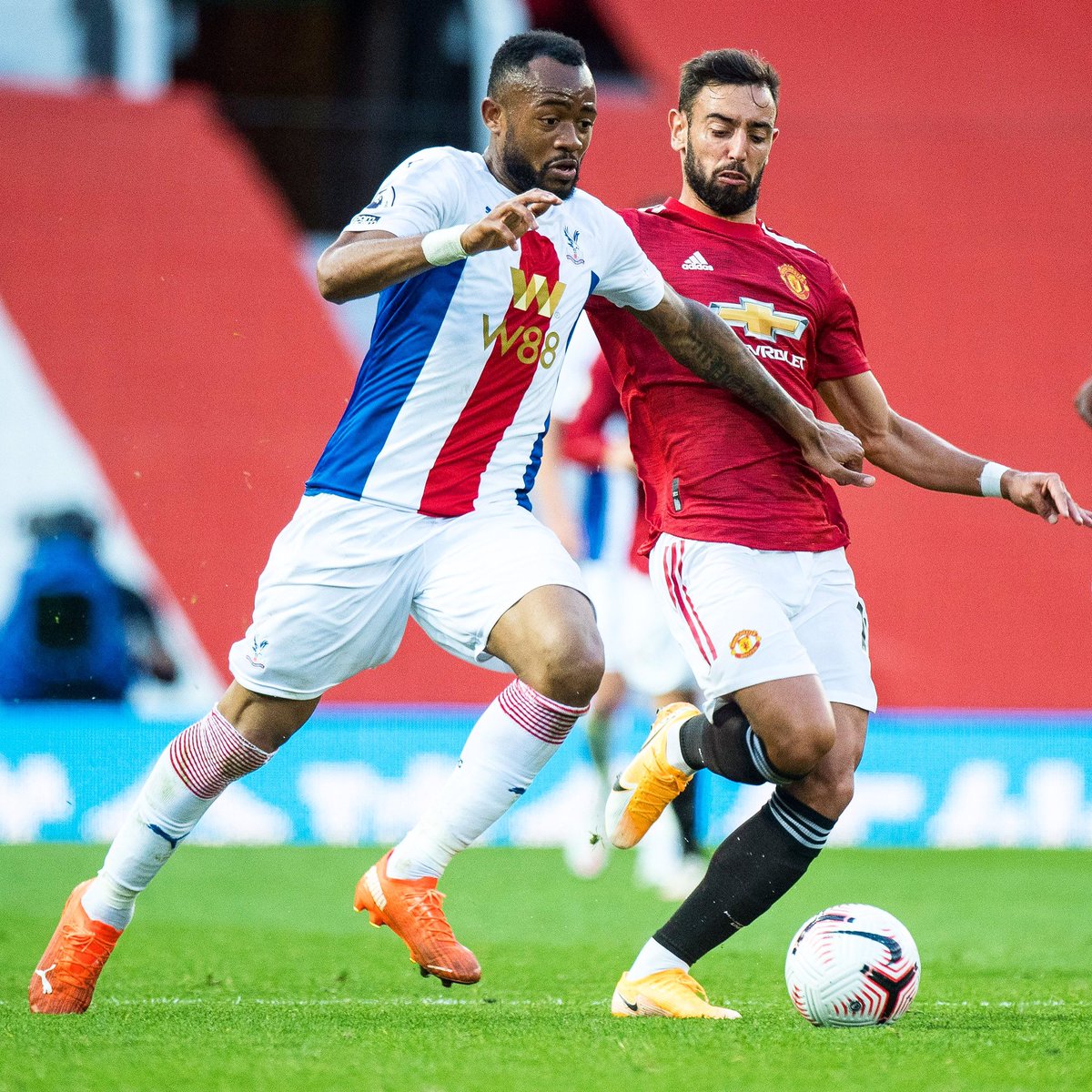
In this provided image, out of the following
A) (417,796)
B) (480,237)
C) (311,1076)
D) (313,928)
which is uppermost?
(480,237)

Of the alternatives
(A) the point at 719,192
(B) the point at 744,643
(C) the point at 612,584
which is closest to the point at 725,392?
(A) the point at 719,192

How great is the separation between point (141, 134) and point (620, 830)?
29.9 feet

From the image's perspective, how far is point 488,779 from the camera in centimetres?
399

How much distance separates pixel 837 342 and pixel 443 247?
1.45 meters

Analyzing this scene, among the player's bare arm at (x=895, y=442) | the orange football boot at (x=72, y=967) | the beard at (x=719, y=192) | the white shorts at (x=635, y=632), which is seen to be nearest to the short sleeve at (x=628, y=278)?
the beard at (x=719, y=192)

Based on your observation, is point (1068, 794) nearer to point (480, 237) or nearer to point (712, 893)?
point (712, 893)

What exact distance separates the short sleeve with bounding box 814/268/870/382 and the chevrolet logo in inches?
5.8

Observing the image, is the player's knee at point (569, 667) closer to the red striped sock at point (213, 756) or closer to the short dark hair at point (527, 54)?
the red striped sock at point (213, 756)

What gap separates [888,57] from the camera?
1263 cm

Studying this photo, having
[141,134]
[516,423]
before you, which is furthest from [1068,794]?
[141,134]

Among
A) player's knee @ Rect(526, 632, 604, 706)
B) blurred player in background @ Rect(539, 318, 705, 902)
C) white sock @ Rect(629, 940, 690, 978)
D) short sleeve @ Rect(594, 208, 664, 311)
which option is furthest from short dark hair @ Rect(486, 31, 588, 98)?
blurred player in background @ Rect(539, 318, 705, 902)

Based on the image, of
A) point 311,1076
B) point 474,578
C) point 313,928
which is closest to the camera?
point 311,1076

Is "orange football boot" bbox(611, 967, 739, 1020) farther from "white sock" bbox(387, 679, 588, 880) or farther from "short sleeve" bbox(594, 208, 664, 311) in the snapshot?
"short sleeve" bbox(594, 208, 664, 311)

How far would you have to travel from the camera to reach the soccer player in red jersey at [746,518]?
404 cm
